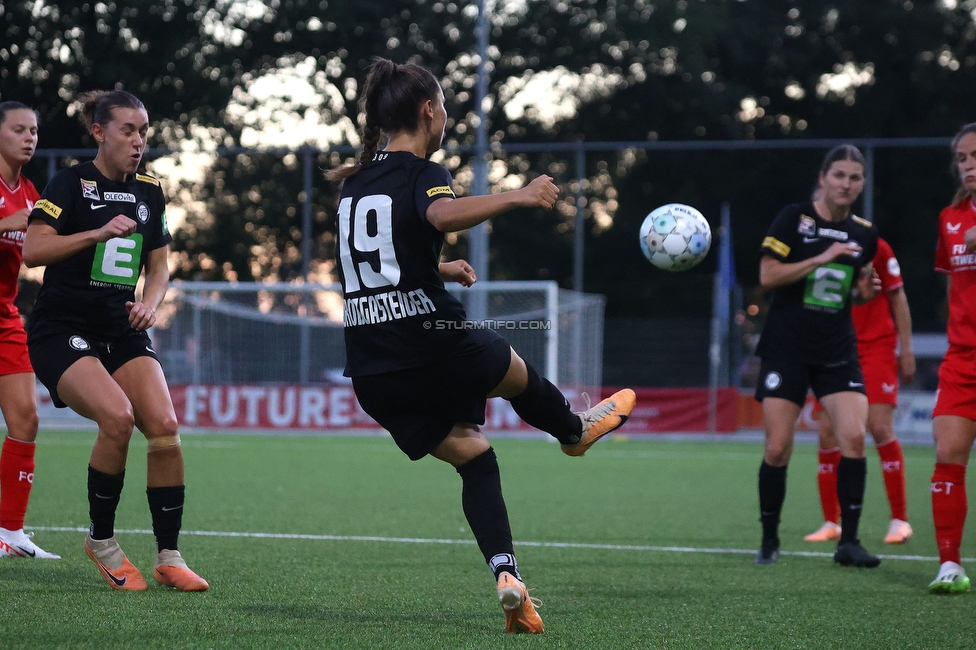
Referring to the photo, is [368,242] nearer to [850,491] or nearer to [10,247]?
[10,247]

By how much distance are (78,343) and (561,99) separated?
28.0 meters

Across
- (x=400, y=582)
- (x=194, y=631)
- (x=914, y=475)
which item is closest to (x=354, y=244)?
(x=194, y=631)

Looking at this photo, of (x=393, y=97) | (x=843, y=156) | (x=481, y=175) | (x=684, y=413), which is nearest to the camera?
(x=393, y=97)

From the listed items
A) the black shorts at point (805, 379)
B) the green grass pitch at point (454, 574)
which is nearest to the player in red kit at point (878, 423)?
the green grass pitch at point (454, 574)

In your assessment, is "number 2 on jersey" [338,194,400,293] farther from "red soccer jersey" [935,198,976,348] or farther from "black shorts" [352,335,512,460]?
"red soccer jersey" [935,198,976,348]

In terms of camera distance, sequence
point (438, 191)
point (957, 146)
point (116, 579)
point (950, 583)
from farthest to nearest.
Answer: point (957, 146) < point (950, 583) < point (116, 579) < point (438, 191)

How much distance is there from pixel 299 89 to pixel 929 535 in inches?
949

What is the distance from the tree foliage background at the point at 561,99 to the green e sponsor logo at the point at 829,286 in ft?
54.0

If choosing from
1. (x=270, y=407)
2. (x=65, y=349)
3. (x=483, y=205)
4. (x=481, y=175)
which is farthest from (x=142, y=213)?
(x=481, y=175)

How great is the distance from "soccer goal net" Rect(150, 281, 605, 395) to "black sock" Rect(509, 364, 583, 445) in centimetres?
1403

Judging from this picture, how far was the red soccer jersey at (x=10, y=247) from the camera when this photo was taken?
17.3 ft

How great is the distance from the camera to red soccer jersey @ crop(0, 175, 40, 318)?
528cm

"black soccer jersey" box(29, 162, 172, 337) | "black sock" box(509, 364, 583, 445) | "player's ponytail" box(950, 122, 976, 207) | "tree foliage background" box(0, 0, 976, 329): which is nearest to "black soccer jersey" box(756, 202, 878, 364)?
"player's ponytail" box(950, 122, 976, 207)

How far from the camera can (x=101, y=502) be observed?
465 centimetres
